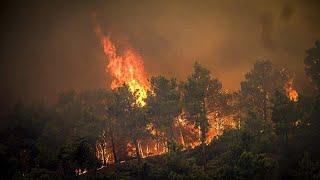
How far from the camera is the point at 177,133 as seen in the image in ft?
305

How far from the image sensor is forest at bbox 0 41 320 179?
4809 centimetres

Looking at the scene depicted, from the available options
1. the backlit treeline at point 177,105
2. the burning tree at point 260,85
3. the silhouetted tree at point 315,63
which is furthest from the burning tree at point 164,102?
the silhouetted tree at point 315,63

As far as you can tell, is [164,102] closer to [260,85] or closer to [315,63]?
[260,85]

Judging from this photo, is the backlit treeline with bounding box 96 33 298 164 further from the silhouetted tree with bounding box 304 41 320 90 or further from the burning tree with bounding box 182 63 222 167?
the silhouetted tree with bounding box 304 41 320 90

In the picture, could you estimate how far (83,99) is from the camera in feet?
339

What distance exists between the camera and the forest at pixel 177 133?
48.1 metres

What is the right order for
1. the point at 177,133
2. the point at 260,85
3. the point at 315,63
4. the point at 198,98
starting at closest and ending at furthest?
the point at 198,98
the point at 315,63
the point at 260,85
the point at 177,133

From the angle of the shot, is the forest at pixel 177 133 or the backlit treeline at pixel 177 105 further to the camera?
the backlit treeline at pixel 177 105

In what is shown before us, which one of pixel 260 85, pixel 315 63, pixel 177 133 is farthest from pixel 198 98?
pixel 177 133

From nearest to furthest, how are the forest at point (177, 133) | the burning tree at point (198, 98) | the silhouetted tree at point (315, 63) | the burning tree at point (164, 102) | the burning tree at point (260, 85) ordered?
the forest at point (177, 133), the burning tree at point (198, 98), the silhouetted tree at point (315, 63), the burning tree at point (164, 102), the burning tree at point (260, 85)

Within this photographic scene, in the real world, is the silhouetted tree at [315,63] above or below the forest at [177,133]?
above

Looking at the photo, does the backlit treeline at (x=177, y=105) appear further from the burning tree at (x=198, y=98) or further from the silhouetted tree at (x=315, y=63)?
the silhouetted tree at (x=315, y=63)

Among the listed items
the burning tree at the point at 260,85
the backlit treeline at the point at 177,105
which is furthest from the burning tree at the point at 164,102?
the burning tree at the point at 260,85

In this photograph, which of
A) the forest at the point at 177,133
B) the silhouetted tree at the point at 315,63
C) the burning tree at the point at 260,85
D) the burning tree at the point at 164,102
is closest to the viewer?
the forest at the point at 177,133
